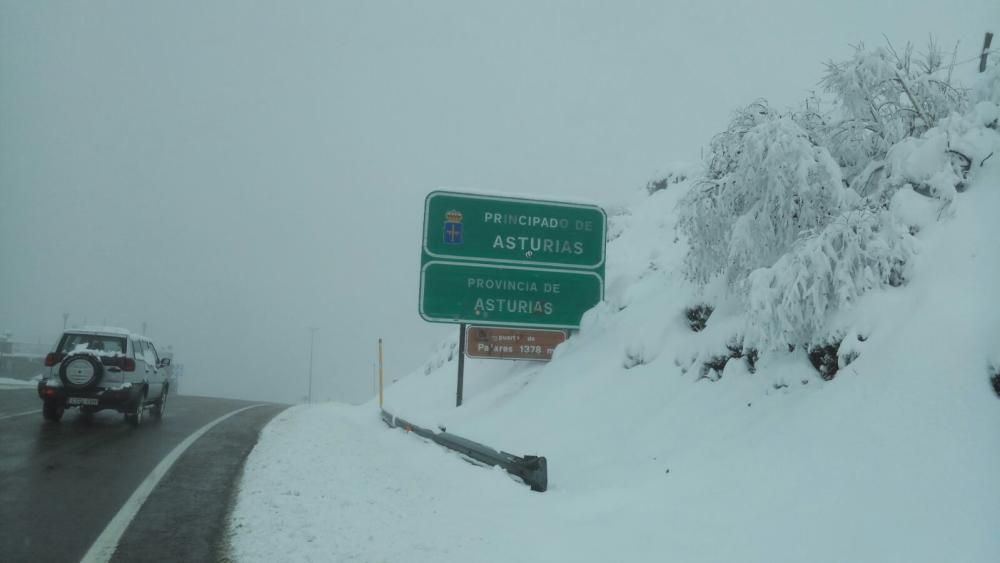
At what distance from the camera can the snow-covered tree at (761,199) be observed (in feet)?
26.2

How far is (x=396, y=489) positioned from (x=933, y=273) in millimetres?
6328

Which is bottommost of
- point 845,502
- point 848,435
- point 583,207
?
point 845,502

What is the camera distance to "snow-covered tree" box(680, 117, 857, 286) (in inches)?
315

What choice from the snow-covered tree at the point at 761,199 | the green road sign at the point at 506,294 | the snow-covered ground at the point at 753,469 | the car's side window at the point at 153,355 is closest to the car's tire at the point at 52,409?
the car's side window at the point at 153,355

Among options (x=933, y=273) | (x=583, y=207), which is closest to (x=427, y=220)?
(x=583, y=207)

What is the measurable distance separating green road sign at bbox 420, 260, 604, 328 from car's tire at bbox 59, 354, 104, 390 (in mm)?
6619

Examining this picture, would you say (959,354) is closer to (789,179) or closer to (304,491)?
(789,179)

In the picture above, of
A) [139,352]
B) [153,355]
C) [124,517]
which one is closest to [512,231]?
[139,352]

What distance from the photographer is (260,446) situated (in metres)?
11.4

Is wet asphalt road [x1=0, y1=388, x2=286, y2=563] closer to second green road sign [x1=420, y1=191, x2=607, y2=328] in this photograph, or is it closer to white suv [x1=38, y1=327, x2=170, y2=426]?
white suv [x1=38, y1=327, x2=170, y2=426]

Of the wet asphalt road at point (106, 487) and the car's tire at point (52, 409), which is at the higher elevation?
the wet asphalt road at point (106, 487)

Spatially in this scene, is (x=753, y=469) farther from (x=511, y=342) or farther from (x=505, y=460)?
(x=511, y=342)

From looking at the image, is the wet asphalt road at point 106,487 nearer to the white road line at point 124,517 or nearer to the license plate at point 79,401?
the white road line at point 124,517

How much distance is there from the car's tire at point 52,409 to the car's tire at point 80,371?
1.63 feet
